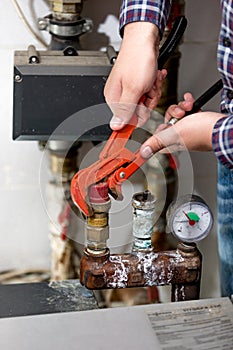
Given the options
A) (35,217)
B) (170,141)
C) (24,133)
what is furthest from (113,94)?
(35,217)

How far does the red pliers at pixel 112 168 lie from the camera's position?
102 centimetres

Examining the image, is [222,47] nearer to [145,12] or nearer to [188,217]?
[145,12]

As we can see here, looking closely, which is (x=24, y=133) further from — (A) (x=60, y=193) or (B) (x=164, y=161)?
(B) (x=164, y=161)

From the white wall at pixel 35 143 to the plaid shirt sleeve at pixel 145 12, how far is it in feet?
1.43

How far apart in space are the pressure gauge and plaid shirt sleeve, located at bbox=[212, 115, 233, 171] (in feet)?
0.36

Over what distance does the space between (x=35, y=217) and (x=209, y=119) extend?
742 millimetres

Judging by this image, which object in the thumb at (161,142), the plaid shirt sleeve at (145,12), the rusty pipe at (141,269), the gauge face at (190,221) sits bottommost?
the rusty pipe at (141,269)

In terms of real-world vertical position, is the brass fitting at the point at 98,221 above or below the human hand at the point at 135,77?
below

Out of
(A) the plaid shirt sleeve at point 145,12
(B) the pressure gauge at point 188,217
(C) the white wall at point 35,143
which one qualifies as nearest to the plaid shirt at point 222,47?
(A) the plaid shirt sleeve at point 145,12

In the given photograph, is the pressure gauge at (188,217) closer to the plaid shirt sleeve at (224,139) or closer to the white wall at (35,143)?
the plaid shirt sleeve at (224,139)

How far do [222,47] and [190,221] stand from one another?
0.26 meters

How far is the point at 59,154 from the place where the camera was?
5.06 feet

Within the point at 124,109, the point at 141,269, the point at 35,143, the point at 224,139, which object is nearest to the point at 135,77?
the point at 124,109

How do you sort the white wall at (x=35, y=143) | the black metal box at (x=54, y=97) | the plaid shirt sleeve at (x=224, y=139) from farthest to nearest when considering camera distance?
the white wall at (x=35, y=143) → the black metal box at (x=54, y=97) → the plaid shirt sleeve at (x=224, y=139)
